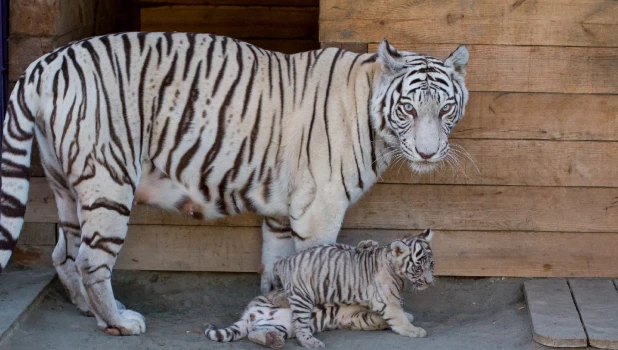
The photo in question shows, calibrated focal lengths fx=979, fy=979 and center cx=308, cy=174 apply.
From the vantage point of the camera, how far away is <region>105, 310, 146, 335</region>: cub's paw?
16.0 feet

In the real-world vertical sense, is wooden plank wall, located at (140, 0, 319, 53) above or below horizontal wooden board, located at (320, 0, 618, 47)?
above

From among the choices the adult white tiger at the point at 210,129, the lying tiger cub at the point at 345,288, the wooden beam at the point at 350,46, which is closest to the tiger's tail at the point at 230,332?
the lying tiger cub at the point at 345,288

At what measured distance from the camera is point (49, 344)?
472cm

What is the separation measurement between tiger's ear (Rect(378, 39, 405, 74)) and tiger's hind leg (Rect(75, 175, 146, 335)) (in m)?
1.42

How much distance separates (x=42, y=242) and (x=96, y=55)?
1.37 metres

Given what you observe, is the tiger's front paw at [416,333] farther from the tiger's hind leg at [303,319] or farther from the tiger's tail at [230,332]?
the tiger's tail at [230,332]

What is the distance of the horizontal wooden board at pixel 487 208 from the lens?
5496 millimetres

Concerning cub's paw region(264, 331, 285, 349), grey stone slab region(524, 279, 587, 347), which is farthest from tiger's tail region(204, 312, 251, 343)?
grey stone slab region(524, 279, 587, 347)

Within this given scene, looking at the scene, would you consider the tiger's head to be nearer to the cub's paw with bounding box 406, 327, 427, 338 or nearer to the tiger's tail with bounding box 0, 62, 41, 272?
the cub's paw with bounding box 406, 327, 427, 338

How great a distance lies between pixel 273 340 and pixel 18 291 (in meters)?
1.48

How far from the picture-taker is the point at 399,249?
15.8 feet

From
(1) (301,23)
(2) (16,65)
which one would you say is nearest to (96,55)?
(2) (16,65)

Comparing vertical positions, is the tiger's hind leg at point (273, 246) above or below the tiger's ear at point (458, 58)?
below

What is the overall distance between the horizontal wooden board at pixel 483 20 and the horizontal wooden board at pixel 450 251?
110 centimetres
